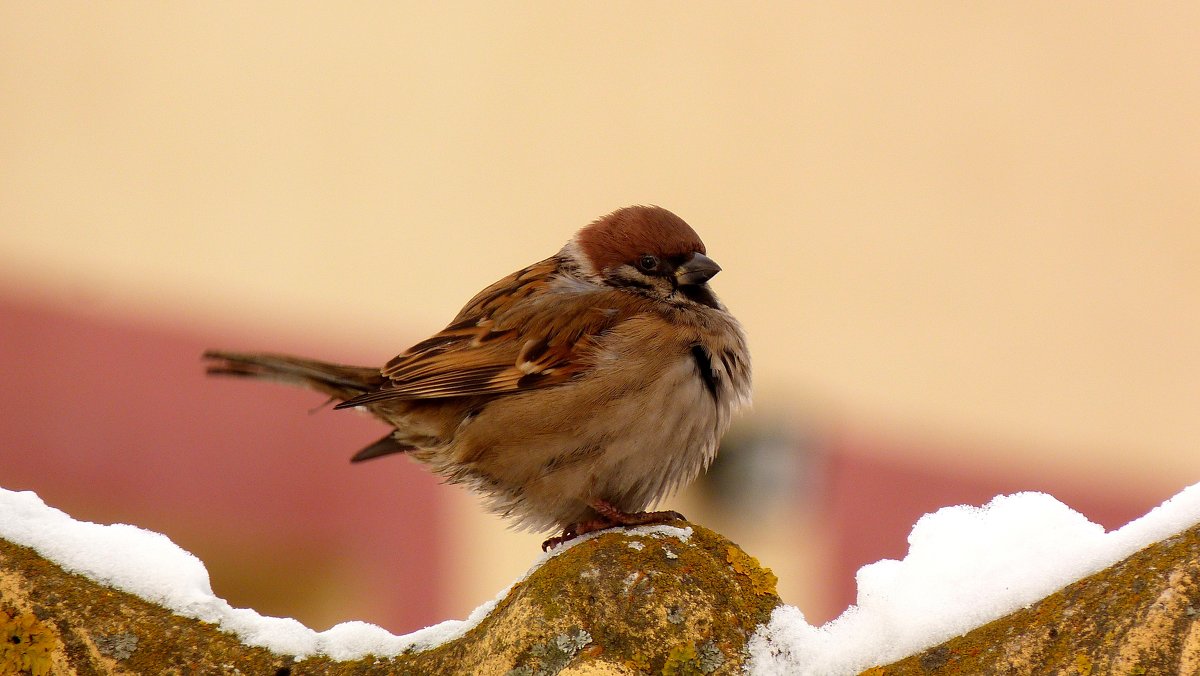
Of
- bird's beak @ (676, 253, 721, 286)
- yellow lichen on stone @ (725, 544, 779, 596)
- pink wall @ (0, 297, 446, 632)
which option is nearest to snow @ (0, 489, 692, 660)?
yellow lichen on stone @ (725, 544, 779, 596)

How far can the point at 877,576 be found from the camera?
1802mm

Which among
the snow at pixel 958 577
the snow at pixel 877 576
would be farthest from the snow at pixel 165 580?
the snow at pixel 958 577

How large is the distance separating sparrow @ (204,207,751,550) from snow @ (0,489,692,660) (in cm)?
66

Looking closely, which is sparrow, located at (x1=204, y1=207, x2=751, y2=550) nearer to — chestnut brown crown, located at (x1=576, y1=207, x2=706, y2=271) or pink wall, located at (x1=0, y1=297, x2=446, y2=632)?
chestnut brown crown, located at (x1=576, y1=207, x2=706, y2=271)

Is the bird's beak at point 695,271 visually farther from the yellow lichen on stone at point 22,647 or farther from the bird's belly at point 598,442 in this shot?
the yellow lichen on stone at point 22,647

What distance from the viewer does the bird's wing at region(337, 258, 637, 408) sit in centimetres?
272

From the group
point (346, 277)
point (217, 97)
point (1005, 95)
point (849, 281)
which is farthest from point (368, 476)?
point (1005, 95)

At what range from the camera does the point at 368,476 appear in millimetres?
Result: 5586

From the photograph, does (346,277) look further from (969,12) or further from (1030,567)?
(1030,567)

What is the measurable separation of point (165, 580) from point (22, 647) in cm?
21

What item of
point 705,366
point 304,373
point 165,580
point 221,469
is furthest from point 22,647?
point 221,469

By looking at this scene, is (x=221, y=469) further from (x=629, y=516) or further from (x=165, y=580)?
(x=165, y=580)

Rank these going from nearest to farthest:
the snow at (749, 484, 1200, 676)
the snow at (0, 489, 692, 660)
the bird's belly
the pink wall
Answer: the snow at (749, 484, 1200, 676) < the snow at (0, 489, 692, 660) < the bird's belly < the pink wall

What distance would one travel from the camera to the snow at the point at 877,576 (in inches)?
63.5
